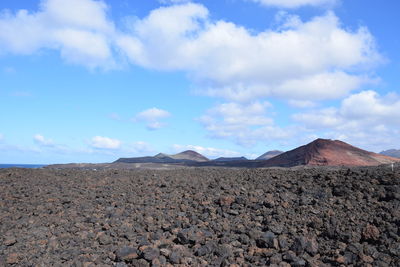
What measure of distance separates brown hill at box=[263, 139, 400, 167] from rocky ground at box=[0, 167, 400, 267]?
26505 mm

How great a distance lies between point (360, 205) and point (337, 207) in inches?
16.2

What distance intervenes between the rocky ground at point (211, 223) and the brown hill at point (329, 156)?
87.0ft

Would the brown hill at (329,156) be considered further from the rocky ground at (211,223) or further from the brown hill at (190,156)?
the brown hill at (190,156)

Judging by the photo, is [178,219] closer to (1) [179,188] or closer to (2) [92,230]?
(2) [92,230]

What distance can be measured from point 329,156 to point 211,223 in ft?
101

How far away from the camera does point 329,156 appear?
34656mm

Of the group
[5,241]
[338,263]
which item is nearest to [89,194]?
[5,241]

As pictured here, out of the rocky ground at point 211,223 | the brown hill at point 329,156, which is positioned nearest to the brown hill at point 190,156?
the brown hill at point 329,156

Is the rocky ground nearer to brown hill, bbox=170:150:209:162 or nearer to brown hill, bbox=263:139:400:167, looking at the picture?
brown hill, bbox=263:139:400:167

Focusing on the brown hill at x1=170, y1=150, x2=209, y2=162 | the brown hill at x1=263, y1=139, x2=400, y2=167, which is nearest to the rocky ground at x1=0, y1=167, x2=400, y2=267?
the brown hill at x1=263, y1=139, x2=400, y2=167

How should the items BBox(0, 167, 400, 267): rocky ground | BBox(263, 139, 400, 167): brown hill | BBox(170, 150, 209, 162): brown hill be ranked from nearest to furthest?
BBox(0, 167, 400, 267): rocky ground < BBox(263, 139, 400, 167): brown hill < BBox(170, 150, 209, 162): brown hill

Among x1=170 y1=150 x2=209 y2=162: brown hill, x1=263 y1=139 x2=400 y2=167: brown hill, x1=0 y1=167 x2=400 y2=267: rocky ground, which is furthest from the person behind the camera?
x1=170 y1=150 x2=209 y2=162: brown hill

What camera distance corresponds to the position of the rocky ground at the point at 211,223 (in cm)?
512

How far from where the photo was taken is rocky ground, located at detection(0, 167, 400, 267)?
5125mm
